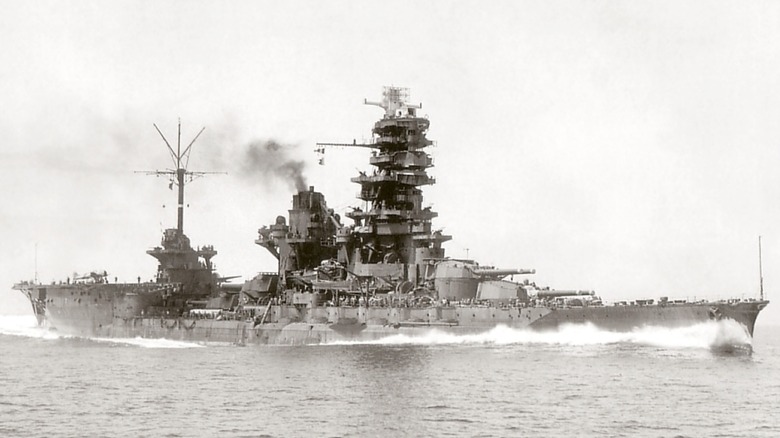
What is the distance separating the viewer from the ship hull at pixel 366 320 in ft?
162

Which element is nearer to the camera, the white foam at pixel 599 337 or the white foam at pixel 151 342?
the white foam at pixel 599 337

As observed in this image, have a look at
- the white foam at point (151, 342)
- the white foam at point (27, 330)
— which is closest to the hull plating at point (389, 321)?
the white foam at point (151, 342)

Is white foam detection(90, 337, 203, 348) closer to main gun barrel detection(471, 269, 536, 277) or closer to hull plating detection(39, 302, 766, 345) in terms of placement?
hull plating detection(39, 302, 766, 345)

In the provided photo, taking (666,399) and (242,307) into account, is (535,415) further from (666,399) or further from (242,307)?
(242,307)

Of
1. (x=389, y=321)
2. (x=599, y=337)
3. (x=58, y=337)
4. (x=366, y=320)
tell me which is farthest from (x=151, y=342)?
(x=599, y=337)

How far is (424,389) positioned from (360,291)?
2519 cm

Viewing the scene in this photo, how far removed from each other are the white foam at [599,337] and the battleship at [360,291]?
34cm

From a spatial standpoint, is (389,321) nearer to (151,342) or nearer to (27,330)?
(151,342)

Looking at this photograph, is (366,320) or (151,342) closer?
(366,320)

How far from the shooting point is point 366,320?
57.3 meters

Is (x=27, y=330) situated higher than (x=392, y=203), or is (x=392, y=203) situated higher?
(x=392, y=203)

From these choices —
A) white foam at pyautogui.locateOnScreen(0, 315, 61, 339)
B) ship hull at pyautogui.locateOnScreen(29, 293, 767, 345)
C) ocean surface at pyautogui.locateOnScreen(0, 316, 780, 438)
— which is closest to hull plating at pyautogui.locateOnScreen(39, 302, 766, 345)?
ship hull at pyautogui.locateOnScreen(29, 293, 767, 345)

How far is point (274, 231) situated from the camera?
69.8 m

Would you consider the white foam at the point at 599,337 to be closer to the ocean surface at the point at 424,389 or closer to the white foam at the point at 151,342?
the ocean surface at the point at 424,389
